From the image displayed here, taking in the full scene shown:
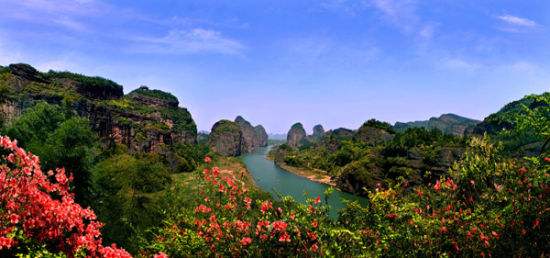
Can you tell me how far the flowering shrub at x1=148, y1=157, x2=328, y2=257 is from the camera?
10.1 m

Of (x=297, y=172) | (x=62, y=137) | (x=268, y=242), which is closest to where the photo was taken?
(x=268, y=242)

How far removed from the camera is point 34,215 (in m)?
10.4

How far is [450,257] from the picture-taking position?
12.6m

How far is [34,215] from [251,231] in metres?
5.35

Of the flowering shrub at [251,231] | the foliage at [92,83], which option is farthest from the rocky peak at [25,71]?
the flowering shrub at [251,231]

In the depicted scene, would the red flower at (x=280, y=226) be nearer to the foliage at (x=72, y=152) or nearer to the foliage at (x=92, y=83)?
the foliage at (x=72, y=152)

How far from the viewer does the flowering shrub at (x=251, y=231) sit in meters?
10.1

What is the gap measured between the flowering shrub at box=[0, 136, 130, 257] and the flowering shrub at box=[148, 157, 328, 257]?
6.56 feet

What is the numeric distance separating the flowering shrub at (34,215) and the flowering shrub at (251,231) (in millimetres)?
2001

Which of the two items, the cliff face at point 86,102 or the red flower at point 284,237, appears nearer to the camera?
the red flower at point 284,237

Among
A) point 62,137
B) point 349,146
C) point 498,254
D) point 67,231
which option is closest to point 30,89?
point 62,137

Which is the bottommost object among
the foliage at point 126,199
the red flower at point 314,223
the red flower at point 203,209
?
the foliage at point 126,199

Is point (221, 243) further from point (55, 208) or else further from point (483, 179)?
point (483, 179)

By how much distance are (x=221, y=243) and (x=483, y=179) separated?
13820 mm
